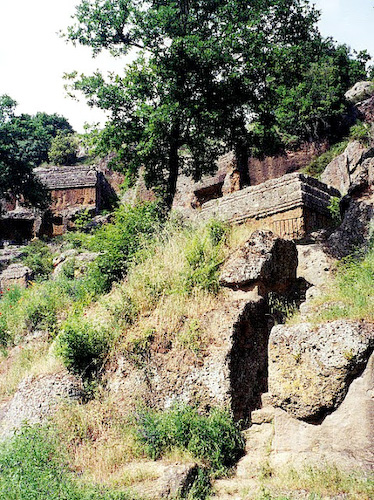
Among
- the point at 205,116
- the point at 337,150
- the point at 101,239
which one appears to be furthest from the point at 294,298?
the point at 337,150

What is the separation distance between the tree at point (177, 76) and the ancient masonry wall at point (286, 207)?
8.49ft

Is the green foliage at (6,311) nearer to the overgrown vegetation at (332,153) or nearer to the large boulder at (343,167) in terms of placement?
the large boulder at (343,167)

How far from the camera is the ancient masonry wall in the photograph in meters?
8.93

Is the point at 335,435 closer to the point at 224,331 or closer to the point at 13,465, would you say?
the point at 224,331

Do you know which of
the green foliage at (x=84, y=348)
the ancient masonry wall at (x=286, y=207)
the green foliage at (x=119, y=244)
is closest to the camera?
the green foliage at (x=84, y=348)

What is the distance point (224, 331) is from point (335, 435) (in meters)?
1.92

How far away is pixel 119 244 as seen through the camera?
903 centimetres

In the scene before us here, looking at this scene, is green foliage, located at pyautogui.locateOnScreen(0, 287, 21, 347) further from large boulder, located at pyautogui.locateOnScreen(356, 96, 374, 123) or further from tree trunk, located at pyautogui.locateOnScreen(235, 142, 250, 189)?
large boulder, located at pyautogui.locateOnScreen(356, 96, 374, 123)

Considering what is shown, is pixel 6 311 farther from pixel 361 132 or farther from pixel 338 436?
pixel 361 132

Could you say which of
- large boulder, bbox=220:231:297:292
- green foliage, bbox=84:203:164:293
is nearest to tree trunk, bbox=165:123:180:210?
green foliage, bbox=84:203:164:293

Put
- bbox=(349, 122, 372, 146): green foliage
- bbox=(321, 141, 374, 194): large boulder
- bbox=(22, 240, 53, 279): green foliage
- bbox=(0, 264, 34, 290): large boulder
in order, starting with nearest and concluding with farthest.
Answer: bbox=(0, 264, 34, 290): large boulder < bbox=(22, 240, 53, 279): green foliage < bbox=(321, 141, 374, 194): large boulder < bbox=(349, 122, 372, 146): green foliage

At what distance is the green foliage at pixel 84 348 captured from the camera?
22.5ft

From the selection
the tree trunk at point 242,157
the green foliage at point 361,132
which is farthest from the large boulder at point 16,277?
the green foliage at point 361,132

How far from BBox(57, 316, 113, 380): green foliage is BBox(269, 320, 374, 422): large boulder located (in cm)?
240
